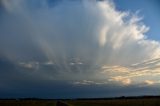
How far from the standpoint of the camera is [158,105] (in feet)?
188

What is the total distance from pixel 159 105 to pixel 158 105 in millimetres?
943

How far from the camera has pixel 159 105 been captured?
190 feet
